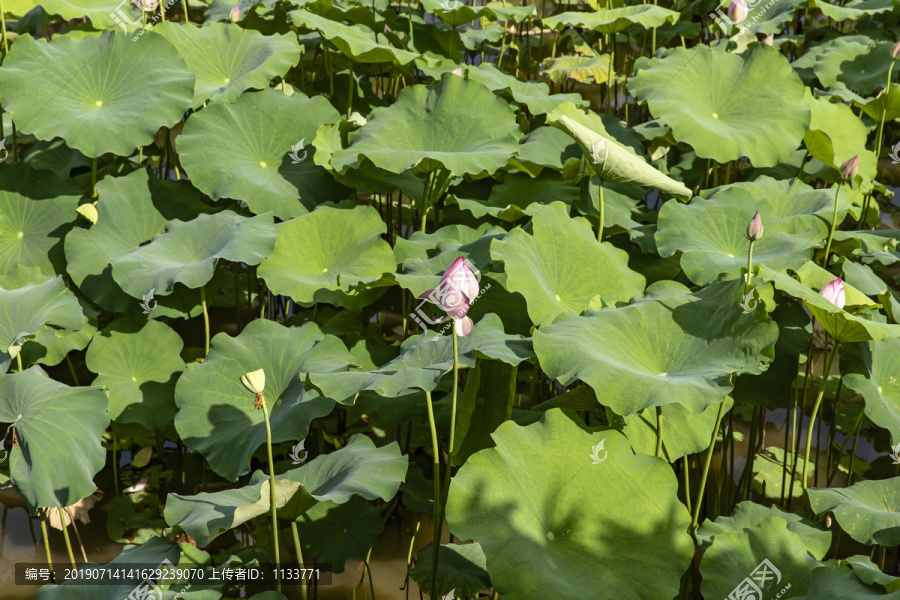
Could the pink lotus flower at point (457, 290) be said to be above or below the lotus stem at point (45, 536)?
above

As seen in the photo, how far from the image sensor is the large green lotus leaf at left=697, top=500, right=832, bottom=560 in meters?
1.93

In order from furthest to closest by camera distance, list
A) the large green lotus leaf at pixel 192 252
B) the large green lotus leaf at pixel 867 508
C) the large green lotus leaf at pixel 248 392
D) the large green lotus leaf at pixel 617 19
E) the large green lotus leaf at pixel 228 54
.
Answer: the large green lotus leaf at pixel 617 19
the large green lotus leaf at pixel 228 54
the large green lotus leaf at pixel 192 252
the large green lotus leaf at pixel 248 392
the large green lotus leaf at pixel 867 508

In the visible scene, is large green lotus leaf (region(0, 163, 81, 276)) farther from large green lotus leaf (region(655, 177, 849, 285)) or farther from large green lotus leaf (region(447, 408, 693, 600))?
large green lotus leaf (region(655, 177, 849, 285))

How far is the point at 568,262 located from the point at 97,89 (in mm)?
2058

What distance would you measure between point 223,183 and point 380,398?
1.17m

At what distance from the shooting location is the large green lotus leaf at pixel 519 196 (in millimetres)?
2883

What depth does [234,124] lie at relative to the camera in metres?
3.04

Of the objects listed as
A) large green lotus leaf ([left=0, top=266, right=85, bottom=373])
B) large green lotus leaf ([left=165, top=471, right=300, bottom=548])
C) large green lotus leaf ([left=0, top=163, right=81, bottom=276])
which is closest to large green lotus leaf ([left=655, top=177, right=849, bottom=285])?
large green lotus leaf ([left=165, top=471, right=300, bottom=548])

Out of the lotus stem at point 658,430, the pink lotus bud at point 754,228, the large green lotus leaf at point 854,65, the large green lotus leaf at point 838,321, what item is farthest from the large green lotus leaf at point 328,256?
the large green lotus leaf at point 854,65

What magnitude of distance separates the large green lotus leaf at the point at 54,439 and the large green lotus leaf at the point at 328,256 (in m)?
0.75

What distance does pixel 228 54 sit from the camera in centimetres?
341

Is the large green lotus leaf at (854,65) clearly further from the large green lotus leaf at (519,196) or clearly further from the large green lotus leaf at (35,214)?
the large green lotus leaf at (35,214)

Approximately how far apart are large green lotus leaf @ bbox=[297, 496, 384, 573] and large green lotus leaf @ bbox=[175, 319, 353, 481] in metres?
0.25

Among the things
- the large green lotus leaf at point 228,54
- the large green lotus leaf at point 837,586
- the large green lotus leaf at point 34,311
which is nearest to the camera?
the large green lotus leaf at point 837,586
